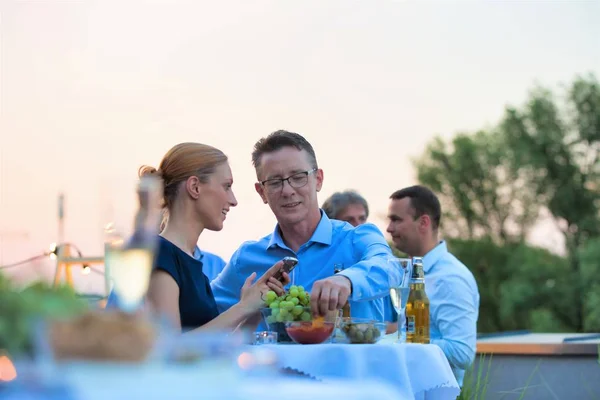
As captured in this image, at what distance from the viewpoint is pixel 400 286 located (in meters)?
3.14

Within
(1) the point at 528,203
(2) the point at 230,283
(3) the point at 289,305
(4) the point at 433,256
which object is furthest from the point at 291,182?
(1) the point at 528,203

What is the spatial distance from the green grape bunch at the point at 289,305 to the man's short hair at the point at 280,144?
1158 millimetres

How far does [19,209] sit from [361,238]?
2.17 meters

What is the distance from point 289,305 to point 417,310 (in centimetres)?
70

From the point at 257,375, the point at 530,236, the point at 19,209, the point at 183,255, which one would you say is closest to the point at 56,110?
the point at 183,255

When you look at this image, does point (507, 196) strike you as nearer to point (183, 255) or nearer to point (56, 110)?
point (56, 110)

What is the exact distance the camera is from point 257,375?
3.05ft

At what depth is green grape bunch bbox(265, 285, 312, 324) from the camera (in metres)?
2.90

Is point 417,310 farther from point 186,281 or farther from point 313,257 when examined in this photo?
point 186,281

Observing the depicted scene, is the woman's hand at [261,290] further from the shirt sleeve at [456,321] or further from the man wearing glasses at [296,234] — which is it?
the shirt sleeve at [456,321]

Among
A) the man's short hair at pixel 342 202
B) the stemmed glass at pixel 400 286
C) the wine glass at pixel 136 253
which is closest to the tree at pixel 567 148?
the man's short hair at pixel 342 202

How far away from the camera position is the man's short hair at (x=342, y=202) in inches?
251

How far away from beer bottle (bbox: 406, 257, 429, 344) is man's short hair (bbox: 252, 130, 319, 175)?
2.85 ft

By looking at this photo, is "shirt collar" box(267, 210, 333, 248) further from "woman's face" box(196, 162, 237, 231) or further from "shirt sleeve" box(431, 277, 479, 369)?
"shirt sleeve" box(431, 277, 479, 369)
